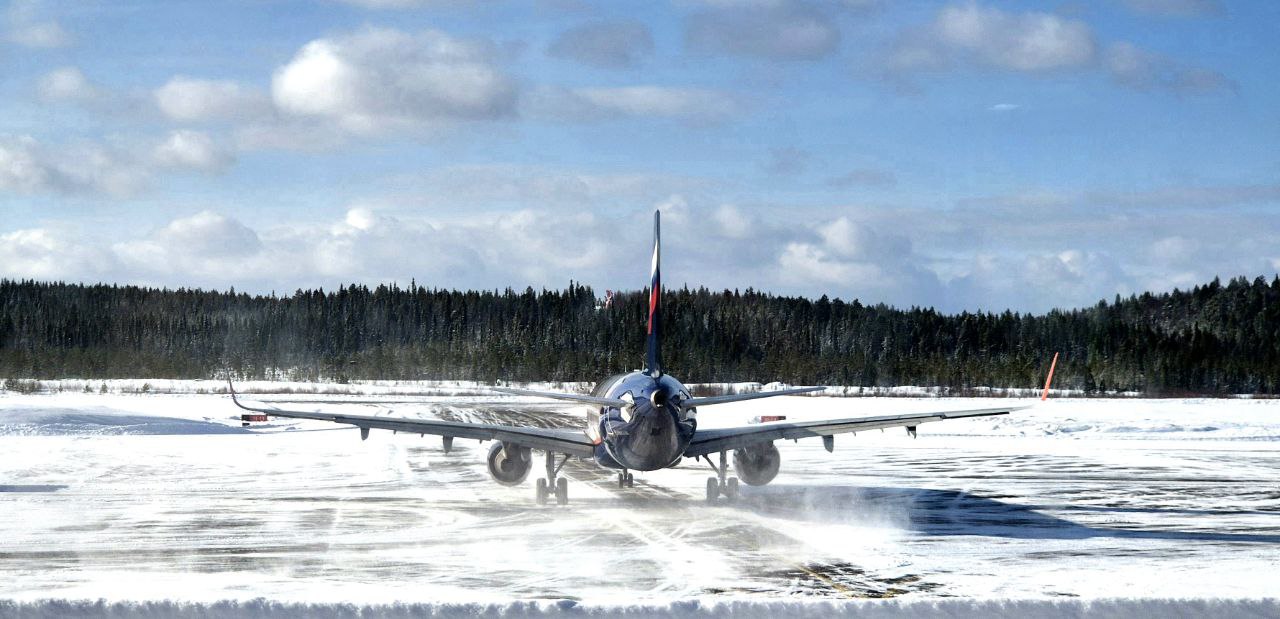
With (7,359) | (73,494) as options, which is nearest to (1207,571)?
(73,494)

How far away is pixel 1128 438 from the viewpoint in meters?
43.0

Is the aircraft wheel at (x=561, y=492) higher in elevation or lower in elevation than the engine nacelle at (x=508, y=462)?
lower

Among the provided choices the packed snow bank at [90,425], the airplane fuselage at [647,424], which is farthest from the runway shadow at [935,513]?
the packed snow bank at [90,425]

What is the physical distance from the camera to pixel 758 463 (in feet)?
83.5

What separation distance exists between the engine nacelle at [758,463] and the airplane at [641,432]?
0.02 m

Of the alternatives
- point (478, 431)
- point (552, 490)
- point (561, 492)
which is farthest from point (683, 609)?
point (478, 431)

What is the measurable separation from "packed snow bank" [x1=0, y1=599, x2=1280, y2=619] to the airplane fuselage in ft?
32.8

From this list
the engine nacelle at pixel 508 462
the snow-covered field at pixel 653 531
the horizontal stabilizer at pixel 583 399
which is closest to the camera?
the snow-covered field at pixel 653 531

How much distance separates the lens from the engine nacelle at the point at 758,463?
25.3 metres

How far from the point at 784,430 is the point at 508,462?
5920 mm

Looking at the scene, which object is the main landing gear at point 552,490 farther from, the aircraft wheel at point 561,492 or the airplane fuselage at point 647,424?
the airplane fuselage at point 647,424

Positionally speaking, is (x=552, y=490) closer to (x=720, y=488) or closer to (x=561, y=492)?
(x=561, y=492)

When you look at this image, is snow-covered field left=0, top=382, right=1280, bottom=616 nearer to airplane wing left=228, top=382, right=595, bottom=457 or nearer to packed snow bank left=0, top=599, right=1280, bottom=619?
packed snow bank left=0, top=599, right=1280, bottom=619

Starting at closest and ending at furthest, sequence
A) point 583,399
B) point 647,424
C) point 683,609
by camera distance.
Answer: point 683,609 → point 647,424 → point 583,399
